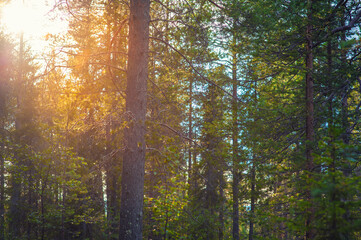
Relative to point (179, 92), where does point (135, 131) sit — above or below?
below

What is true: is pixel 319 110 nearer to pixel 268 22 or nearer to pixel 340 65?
pixel 340 65

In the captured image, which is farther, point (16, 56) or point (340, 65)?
point (16, 56)

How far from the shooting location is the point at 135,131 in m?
6.16

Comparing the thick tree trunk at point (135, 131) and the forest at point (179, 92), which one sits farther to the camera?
the forest at point (179, 92)

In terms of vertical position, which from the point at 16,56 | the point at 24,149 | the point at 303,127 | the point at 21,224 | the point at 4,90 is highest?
the point at 16,56

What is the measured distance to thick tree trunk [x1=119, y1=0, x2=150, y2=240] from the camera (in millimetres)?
5836

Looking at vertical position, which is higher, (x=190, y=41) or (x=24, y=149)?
(x=190, y=41)

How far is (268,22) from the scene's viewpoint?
784 cm

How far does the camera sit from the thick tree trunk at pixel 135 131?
19.1 feet

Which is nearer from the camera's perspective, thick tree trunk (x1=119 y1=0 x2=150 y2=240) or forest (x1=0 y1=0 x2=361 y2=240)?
thick tree trunk (x1=119 y1=0 x2=150 y2=240)

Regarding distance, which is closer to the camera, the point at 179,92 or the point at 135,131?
the point at 135,131

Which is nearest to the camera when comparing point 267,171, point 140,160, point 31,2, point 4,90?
point 140,160

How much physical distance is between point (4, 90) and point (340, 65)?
20.6 m

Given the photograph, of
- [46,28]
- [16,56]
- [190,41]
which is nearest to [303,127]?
[190,41]
